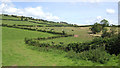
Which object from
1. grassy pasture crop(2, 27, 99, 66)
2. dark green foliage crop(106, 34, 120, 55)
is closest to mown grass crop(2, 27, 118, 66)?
grassy pasture crop(2, 27, 99, 66)

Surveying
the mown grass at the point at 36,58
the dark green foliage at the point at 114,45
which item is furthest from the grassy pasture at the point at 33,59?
the dark green foliage at the point at 114,45

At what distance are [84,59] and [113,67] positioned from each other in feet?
17.7

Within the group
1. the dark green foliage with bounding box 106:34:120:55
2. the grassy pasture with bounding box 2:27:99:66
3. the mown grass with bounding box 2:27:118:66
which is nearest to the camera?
the mown grass with bounding box 2:27:118:66

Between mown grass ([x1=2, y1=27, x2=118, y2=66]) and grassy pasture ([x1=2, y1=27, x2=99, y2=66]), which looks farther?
grassy pasture ([x1=2, y1=27, x2=99, y2=66])

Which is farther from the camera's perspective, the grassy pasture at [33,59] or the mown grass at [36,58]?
the grassy pasture at [33,59]

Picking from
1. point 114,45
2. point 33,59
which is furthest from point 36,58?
point 114,45

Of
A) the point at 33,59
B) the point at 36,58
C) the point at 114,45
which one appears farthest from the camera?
the point at 114,45

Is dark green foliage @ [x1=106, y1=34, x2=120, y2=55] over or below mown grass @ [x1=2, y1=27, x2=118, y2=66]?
over

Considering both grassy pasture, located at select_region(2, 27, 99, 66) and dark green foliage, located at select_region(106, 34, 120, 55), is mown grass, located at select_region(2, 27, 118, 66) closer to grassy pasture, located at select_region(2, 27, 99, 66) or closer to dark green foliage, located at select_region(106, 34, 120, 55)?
grassy pasture, located at select_region(2, 27, 99, 66)

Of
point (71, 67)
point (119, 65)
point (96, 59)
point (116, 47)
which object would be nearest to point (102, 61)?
point (96, 59)

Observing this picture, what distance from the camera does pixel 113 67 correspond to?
1416 cm

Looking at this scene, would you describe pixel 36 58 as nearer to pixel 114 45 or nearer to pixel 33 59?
pixel 33 59

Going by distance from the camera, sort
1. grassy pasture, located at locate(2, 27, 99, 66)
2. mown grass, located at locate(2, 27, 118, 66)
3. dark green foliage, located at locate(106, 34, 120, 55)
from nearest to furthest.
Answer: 1. mown grass, located at locate(2, 27, 118, 66)
2. grassy pasture, located at locate(2, 27, 99, 66)
3. dark green foliage, located at locate(106, 34, 120, 55)

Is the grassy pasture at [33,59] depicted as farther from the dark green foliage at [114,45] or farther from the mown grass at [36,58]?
the dark green foliage at [114,45]
